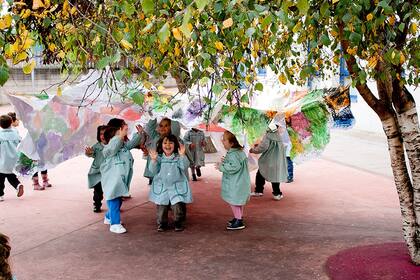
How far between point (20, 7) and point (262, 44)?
2290 millimetres

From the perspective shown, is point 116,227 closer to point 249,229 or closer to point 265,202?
point 249,229

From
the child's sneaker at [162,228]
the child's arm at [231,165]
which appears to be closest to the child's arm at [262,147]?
the child's arm at [231,165]

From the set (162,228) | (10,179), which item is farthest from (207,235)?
(10,179)

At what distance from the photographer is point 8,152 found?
848 centimetres

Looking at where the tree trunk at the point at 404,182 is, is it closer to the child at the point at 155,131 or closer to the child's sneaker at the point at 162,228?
the child's sneaker at the point at 162,228

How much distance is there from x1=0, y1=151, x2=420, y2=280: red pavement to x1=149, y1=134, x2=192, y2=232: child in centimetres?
28

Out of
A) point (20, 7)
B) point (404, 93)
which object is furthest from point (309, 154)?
point (20, 7)

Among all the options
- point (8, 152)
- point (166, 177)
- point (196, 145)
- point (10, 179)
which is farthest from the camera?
point (196, 145)

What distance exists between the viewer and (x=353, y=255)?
18.5 ft

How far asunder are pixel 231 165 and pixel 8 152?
386 centimetres

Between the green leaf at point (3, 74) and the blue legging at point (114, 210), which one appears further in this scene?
the blue legging at point (114, 210)

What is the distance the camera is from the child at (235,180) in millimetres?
6816

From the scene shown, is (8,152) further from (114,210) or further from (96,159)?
(114,210)

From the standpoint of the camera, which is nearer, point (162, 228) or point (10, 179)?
point (162, 228)
